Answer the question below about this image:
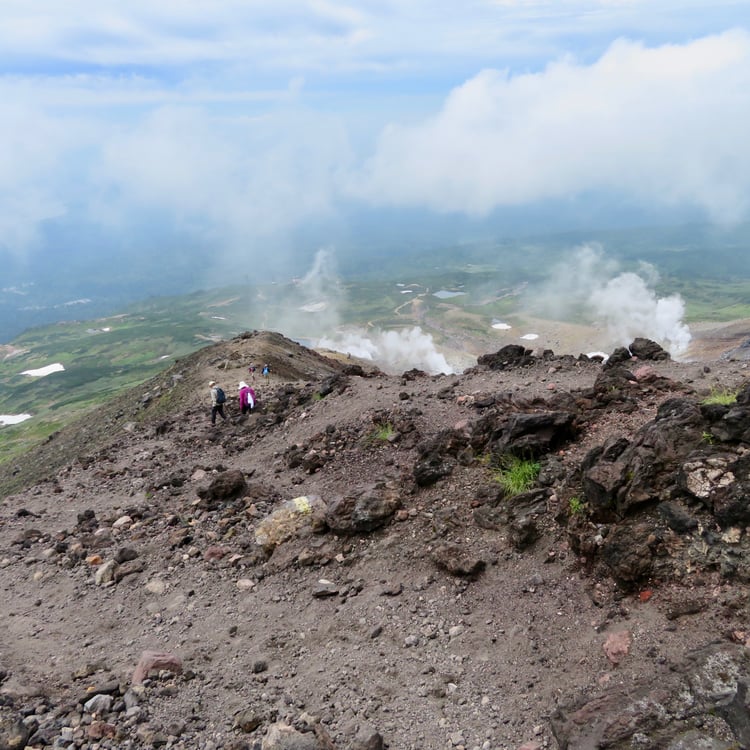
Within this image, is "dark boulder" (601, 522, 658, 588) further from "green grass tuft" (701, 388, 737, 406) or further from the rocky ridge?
"green grass tuft" (701, 388, 737, 406)

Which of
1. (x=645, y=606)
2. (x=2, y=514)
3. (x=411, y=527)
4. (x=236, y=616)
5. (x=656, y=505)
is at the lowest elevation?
(x=2, y=514)

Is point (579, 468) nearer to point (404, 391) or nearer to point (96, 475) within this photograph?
point (404, 391)

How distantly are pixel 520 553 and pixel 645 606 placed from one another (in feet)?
7.32

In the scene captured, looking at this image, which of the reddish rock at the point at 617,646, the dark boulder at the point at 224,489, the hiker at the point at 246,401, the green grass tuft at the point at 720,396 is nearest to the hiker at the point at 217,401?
the hiker at the point at 246,401

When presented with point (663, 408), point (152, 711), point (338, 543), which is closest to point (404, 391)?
point (338, 543)

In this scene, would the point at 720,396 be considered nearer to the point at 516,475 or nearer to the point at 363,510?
the point at 516,475

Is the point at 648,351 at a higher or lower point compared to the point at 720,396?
lower

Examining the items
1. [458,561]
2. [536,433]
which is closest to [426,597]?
[458,561]

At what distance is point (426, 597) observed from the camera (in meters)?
9.19

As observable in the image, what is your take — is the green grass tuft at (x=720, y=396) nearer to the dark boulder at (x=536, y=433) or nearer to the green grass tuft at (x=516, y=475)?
the dark boulder at (x=536, y=433)

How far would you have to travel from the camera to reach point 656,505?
8.27 meters

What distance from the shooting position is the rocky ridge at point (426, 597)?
22.0ft

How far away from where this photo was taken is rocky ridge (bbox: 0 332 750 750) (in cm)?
670

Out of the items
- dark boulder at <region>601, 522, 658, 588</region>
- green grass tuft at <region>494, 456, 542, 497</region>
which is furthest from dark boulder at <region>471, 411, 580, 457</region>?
dark boulder at <region>601, 522, 658, 588</region>
